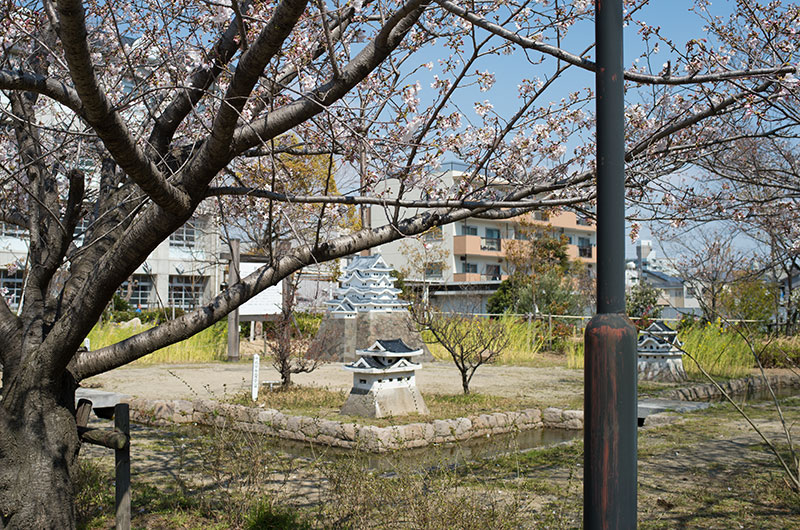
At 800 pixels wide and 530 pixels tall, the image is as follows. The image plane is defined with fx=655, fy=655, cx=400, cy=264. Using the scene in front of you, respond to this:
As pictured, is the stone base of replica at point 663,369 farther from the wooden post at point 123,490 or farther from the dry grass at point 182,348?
the wooden post at point 123,490

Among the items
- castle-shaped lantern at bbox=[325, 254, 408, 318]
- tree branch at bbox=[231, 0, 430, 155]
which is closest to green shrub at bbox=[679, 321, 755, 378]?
castle-shaped lantern at bbox=[325, 254, 408, 318]

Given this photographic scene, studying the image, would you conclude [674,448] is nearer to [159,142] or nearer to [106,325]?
[159,142]

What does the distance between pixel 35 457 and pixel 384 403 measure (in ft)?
17.9

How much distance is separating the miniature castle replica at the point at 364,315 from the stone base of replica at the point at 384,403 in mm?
7634

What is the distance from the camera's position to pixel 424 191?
4.38 m

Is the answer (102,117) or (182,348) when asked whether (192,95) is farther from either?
(182,348)

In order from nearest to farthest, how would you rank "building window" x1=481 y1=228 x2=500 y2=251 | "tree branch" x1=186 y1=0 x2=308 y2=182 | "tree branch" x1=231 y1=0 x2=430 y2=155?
"tree branch" x1=186 y1=0 x2=308 y2=182 → "tree branch" x1=231 y1=0 x2=430 y2=155 → "building window" x1=481 y1=228 x2=500 y2=251

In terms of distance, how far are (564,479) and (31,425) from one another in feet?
14.0

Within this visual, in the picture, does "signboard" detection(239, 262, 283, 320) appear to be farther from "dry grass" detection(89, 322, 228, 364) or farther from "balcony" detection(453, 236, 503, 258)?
"balcony" detection(453, 236, 503, 258)

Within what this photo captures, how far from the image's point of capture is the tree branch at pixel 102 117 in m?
2.35

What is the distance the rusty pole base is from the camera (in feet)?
6.39

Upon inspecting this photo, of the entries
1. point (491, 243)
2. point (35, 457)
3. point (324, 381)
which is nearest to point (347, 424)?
point (35, 457)

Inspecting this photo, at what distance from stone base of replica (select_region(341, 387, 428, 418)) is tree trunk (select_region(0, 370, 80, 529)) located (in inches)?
201

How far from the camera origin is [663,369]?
43.8ft
